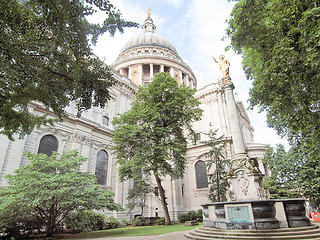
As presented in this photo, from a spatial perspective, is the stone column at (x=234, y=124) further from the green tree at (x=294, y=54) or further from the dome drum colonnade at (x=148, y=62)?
the dome drum colonnade at (x=148, y=62)

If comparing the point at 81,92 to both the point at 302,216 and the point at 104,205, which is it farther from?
the point at 302,216

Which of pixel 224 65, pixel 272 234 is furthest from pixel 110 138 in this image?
pixel 272 234

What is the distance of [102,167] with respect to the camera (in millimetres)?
24734

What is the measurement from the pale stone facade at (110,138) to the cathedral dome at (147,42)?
23.3 feet

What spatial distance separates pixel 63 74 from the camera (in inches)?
289

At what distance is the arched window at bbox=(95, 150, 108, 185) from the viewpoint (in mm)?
23953

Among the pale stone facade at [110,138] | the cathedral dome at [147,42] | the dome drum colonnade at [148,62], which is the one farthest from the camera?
the cathedral dome at [147,42]

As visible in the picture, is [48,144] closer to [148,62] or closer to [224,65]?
[224,65]

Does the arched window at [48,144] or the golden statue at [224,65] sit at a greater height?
the golden statue at [224,65]

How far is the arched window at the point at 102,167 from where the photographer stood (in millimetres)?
23953

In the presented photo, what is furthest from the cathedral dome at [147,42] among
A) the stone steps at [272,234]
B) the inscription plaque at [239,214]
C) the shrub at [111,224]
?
the stone steps at [272,234]

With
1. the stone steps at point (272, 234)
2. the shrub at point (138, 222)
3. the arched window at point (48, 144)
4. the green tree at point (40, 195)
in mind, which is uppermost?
the arched window at point (48, 144)

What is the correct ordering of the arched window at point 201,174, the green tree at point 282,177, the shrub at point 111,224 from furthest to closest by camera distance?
the arched window at point 201,174 → the green tree at point 282,177 → the shrub at point 111,224

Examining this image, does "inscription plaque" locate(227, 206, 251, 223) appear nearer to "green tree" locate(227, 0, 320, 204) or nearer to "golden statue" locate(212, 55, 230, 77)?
"green tree" locate(227, 0, 320, 204)
